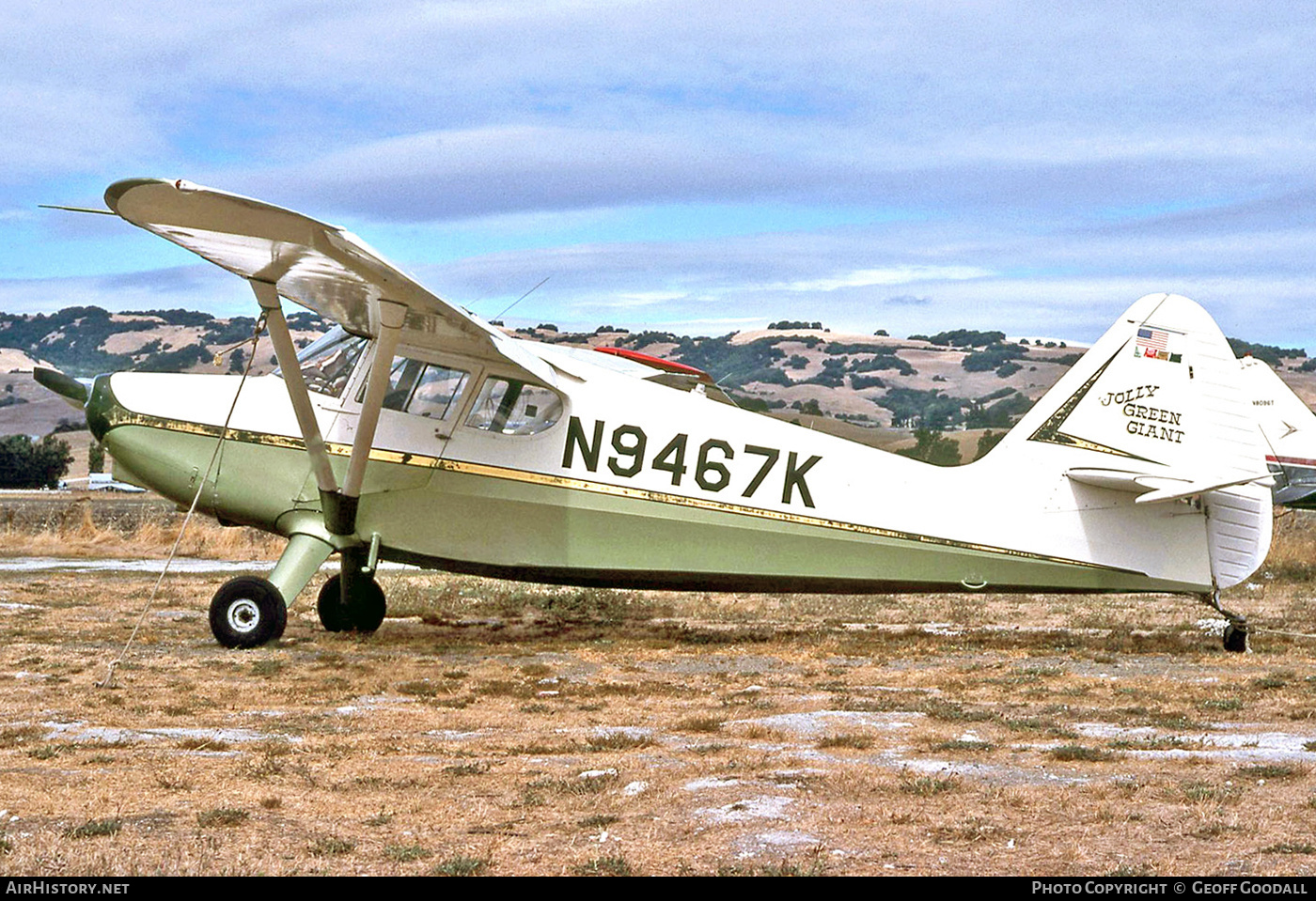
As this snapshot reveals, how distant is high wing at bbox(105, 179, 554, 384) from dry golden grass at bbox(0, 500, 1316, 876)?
8.14 feet

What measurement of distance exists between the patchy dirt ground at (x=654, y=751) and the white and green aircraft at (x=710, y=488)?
71cm

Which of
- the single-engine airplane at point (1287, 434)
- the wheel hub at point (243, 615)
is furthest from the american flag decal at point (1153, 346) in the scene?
the single-engine airplane at point (1287, 434)

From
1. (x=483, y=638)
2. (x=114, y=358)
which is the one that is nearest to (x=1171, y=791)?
(x=483, y=638)

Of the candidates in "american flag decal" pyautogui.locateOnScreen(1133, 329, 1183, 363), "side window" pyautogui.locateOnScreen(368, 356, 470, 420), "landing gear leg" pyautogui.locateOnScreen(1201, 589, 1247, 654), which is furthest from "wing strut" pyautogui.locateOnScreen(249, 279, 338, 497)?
"landing gear leg" pyautogui.locateOnScreen(1201, 589, 1247, 654)

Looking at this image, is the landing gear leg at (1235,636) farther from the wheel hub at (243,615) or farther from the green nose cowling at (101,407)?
the green nose cowling at (101,407)

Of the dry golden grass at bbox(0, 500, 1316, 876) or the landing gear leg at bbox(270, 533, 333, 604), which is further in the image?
the landing gear leg at bbox(270, 533, 333, 604)

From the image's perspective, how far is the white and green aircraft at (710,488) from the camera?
11.0 m

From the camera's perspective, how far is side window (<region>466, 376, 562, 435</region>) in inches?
437

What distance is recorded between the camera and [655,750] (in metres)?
6.82

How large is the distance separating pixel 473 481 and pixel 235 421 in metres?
2.09

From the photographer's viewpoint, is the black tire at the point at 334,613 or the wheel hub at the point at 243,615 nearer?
the wheel hub at the point at 243,615

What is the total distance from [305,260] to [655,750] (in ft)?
14.3

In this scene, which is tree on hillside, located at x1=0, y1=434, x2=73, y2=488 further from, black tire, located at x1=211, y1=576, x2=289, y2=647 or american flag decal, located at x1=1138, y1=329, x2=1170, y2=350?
american flag decal, located at x1=1138, y1=329, x2=1170, y2=350

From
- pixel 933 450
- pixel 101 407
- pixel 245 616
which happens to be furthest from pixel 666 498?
pixel 101 407
